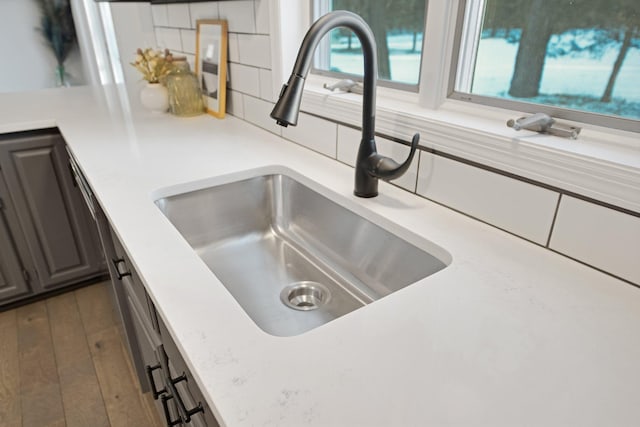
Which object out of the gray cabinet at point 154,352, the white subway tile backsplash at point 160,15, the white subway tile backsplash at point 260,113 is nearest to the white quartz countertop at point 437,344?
the gray cabinet at point 154,352

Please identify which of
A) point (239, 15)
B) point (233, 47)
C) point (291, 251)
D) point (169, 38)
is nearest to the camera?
point (291, 251)

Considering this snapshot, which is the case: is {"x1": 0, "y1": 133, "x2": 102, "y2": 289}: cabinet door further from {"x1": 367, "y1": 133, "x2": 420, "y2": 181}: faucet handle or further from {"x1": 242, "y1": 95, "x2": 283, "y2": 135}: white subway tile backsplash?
{"x1": 367, "y1": 133, "x2": 420, "y2": 181}: faucet handle

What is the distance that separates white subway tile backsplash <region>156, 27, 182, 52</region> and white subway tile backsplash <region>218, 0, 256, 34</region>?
1.87 feet

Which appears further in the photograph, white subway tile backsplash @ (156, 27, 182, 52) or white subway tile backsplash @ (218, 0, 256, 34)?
white subway tile backsplash @ (156, 27, 182, 52)

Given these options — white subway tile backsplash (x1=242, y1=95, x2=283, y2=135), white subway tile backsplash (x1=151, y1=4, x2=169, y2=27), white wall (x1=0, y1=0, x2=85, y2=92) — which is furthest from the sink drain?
white wall (x1=0, y1=0, x2=85, y2=92)

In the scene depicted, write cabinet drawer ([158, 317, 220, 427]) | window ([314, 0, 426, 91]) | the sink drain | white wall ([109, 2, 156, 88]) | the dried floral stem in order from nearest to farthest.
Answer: cabinet drawer ([158, 317, 220, 427])
the sink drain
window ([314, 0, 426, 91])
the dried floral stem
white wall ([109, 2, 156, 88])

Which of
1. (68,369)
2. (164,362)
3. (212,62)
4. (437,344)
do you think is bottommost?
(68,369)

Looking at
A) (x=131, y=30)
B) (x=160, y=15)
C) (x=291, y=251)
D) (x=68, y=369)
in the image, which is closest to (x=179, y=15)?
(x=160, y=15)

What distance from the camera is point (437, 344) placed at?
1.72ft

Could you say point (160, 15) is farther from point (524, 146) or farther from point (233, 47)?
point (524, 146)

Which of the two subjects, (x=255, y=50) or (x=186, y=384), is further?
(x=255, y=50)

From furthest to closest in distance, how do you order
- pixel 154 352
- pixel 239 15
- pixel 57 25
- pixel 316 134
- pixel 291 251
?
pixel 57 25 → pixel 239 15 → pixel 316 134 → pixel 291 251 → pixel 154 352

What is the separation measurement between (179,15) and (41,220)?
111 cm

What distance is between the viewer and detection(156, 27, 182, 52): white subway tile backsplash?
2.07 m
